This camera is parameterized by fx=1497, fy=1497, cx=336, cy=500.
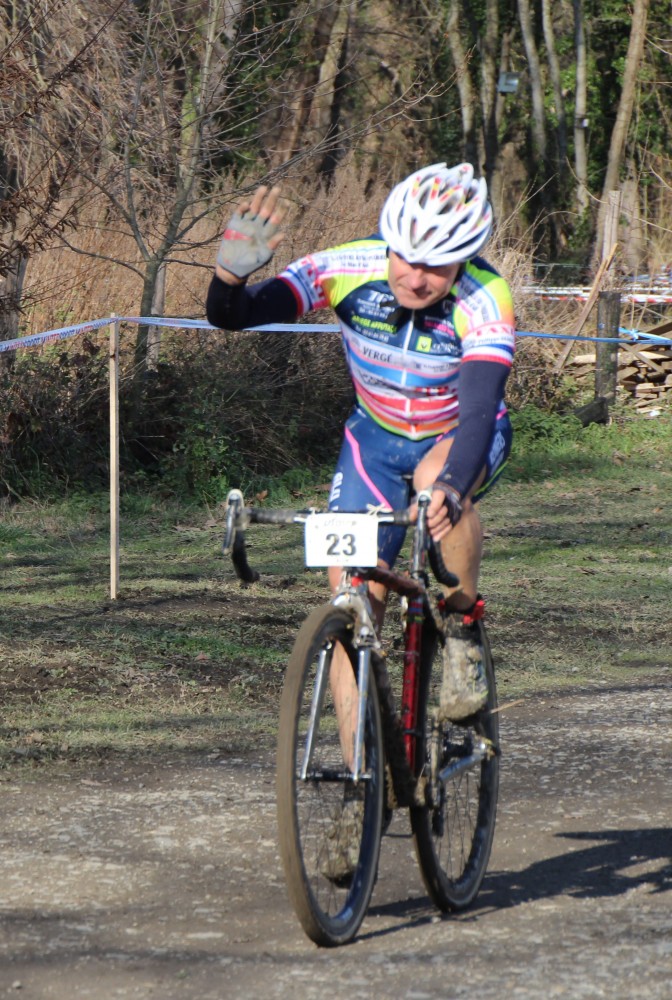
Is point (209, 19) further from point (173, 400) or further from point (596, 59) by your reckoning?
point (596, 59)

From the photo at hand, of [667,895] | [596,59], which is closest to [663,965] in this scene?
[667,895]

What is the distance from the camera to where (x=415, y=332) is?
4.29 metres

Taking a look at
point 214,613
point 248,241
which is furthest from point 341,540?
point 214,613

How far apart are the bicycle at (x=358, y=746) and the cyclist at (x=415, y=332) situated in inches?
5.1

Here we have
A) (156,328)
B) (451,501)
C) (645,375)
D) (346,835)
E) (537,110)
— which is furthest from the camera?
(537,110)

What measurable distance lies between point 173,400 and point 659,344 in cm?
740

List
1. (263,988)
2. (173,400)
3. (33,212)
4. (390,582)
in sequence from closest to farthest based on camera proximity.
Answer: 1. (263,988)
2. (390,582)
3. (33,212)
4. (173,400)

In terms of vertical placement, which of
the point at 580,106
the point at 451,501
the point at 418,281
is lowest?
the point at 451,501

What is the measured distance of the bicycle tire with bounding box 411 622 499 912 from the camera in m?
4.17

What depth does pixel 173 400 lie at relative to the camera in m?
13.4

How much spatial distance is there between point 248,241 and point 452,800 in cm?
173

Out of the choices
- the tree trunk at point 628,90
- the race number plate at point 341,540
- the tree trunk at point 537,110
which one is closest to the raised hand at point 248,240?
the race number plate at point 341,540

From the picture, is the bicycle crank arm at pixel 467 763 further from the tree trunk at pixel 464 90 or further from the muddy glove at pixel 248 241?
the tree trunk at pixel 464 90

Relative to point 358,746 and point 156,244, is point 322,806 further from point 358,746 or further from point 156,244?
point 156,244
